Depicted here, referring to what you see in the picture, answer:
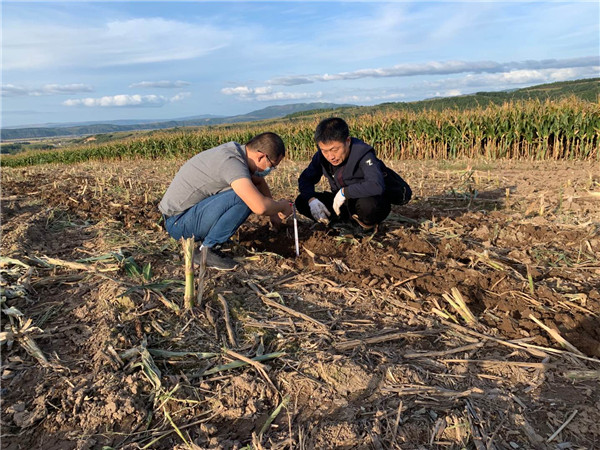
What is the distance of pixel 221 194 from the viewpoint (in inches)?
138

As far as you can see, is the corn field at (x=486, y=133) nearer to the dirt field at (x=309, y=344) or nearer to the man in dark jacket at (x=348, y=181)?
the dirt field at (x=309, y=344)

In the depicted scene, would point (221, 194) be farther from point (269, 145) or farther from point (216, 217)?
point (269, 145)

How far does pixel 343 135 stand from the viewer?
3703mm

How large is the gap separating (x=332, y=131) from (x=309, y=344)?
2054 millimetres

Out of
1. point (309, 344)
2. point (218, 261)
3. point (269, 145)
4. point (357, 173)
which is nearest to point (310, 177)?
point (357, 173)

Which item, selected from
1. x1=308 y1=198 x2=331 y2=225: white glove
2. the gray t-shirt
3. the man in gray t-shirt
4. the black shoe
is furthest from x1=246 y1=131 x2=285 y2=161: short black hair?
the black shoe

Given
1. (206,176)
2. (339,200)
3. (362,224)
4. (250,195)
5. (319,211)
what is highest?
(206,176)

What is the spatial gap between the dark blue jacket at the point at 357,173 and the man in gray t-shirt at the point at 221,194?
75cm

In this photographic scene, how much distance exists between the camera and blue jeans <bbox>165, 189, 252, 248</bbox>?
3463 millimetres

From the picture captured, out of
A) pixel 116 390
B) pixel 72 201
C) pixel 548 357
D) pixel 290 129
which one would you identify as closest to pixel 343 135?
pixel 548 357

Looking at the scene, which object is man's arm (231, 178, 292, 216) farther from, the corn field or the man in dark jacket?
the corn field

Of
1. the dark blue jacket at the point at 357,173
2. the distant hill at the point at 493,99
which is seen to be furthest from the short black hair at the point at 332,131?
the distant hill at the point at 493,99

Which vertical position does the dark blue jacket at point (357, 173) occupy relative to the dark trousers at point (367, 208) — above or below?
above

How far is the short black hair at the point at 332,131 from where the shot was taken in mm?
3670
